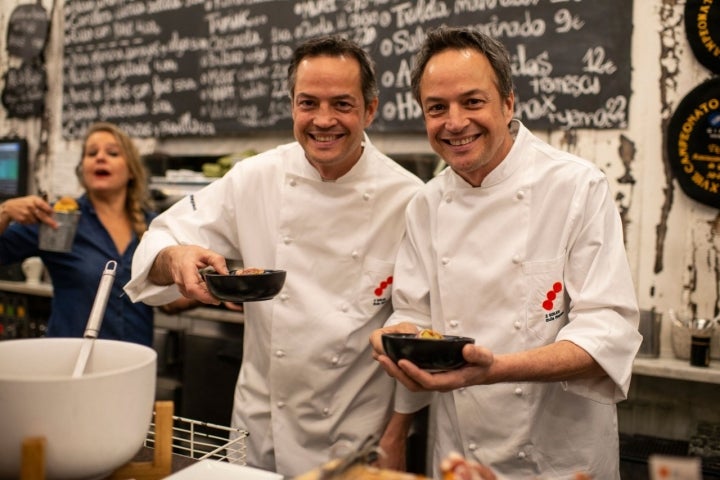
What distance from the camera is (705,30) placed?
2.59 meters

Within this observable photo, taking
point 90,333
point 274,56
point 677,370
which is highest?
point 274,56

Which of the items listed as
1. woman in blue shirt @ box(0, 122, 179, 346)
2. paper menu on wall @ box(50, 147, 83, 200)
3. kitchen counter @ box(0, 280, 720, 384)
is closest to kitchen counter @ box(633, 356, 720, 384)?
kitchen counter @ box(0, 280, 720, 384)

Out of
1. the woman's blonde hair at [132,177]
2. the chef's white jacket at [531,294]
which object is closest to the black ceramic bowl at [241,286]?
the chef's white jacket at [531,294]

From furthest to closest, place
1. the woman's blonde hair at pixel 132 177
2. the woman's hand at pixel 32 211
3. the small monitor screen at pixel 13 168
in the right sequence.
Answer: the small monitor screen at pixel 13 168
the woman's blonde hair at pixel 132 177
the woman's hand at pixel 32 211

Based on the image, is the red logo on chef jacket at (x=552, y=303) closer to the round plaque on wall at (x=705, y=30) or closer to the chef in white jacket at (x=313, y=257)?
the chef in white jacket at (x=313, y=257)

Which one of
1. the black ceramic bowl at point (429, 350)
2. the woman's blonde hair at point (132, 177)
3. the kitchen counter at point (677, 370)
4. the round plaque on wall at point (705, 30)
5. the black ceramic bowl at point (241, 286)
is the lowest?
the kitchen counter at point (677, 370)

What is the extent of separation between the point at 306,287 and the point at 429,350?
73 centimetres

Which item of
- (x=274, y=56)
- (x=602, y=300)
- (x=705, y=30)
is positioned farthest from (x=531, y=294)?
(x=274, y=56)

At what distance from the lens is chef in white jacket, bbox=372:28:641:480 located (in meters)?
1.56

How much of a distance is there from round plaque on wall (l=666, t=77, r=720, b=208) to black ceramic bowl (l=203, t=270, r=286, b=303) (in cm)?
191

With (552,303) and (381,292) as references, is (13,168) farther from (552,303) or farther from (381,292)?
(552,303)

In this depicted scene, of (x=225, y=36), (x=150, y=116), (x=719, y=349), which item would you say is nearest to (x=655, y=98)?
(x=719, y=349)

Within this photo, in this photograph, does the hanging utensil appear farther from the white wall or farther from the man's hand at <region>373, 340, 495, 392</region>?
the white wall

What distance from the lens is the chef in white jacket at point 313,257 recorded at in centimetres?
180
